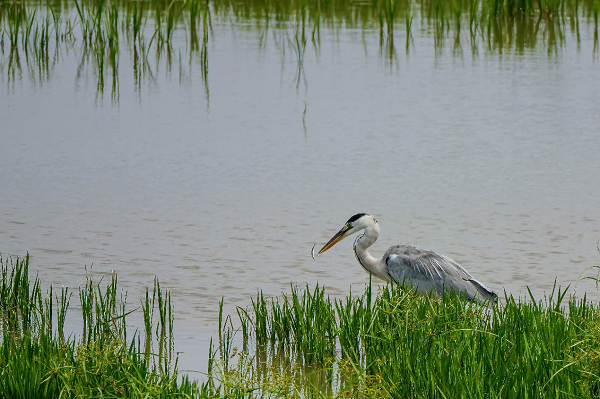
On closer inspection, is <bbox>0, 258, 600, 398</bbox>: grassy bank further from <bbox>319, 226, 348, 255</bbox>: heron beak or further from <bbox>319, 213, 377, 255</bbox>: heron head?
<bbox>319, 226, 348, 255</bbox>: heron beak

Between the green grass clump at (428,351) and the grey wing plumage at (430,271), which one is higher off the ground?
the green grass clump at (428,351)

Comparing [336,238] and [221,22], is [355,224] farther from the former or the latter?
[221,22]

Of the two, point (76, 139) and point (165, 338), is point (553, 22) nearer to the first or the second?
point (76, 139)

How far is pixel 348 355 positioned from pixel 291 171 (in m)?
5.20

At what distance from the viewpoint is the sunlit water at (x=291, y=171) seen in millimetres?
6859

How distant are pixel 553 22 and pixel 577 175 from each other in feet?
28.5

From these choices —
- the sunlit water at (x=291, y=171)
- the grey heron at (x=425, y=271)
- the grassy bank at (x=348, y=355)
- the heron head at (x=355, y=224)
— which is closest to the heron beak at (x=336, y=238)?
A: the heron head at (x=355, y=224)

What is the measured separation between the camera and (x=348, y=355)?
14.0 ft

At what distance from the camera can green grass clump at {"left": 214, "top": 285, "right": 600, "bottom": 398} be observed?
12.6ft

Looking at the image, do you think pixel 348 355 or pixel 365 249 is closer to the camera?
pixel 348 355

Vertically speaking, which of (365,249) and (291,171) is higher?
(365,249)

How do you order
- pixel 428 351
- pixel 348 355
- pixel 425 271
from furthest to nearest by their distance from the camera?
1. pixel 425 271
2. pixel 428 351
3. pixel 348 355

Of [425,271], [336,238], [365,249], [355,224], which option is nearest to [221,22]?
[336,238]

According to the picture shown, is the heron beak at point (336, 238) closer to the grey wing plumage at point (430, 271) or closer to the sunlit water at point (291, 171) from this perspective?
the sunlit water at point (291, 171)
